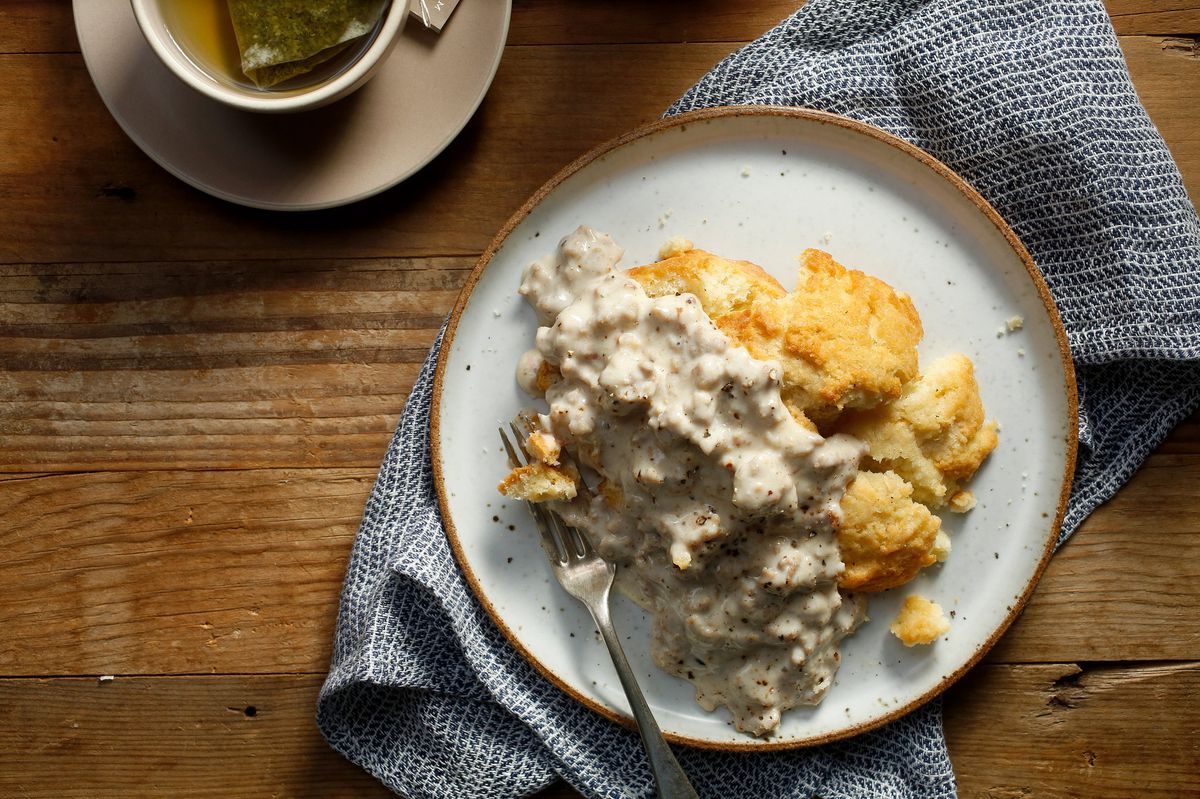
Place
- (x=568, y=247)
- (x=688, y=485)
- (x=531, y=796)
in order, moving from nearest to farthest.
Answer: (x=688, y=485) < (x=568, y=247) < (x=531, y=796)

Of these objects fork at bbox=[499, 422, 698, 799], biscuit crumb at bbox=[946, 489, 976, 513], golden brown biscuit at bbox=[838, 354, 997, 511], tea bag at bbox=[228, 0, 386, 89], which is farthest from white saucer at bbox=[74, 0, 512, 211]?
biscuit crumb at bbox=[946, 489, 976, 513]

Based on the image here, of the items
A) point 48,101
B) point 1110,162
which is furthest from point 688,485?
point 48,101

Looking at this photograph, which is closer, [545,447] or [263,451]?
[545,447]

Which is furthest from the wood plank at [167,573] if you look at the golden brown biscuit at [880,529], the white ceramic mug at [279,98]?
Answer: the golden brown biscuit at [880,529]

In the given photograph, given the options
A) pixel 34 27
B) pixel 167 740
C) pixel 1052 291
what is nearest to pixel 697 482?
pixel 1052 291

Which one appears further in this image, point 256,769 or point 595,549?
point 256,769

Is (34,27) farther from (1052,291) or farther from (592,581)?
(1052,291)

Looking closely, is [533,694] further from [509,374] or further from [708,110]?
[708,110]
